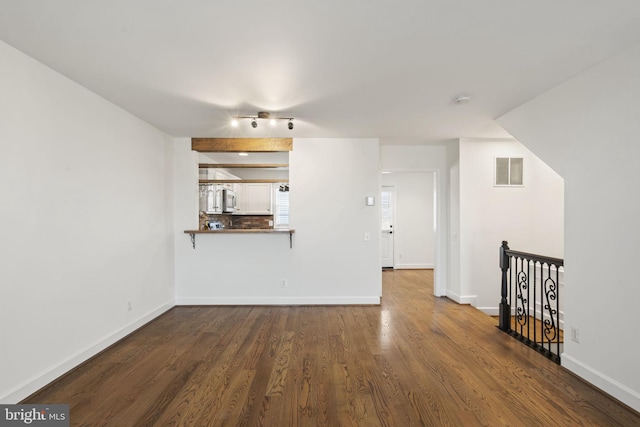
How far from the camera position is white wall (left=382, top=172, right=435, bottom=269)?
7.73 metres

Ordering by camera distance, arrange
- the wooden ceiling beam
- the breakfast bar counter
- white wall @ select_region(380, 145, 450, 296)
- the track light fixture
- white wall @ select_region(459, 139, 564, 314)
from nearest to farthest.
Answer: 1. the track light fixture
2. the breakfast bar counter
3. the wooden ceiling beam
4. white wall @ select_region(459, 139, 564, 314)
5. white wall @ select_region(380, 145, 450, 296)

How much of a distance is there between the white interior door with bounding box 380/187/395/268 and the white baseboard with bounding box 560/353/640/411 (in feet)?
16.7

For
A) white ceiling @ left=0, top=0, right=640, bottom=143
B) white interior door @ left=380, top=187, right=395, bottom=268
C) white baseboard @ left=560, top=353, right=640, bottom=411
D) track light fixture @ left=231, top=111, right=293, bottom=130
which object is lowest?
white baseboard @ left=560, top=353, right=640, bottom=411

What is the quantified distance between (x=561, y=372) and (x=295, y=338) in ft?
8.09

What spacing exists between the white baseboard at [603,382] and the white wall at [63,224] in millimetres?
4289

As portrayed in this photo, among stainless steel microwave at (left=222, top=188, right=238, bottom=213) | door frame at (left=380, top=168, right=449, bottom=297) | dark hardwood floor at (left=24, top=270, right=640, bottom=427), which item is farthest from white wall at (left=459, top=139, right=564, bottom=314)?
stainless steel microwave at (left=222, top=188, right=238, bottom=213)

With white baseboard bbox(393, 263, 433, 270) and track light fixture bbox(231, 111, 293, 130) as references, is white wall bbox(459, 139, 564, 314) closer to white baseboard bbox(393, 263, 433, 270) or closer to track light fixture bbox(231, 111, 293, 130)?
track light fixture bbox(231, 111, 293, 130)

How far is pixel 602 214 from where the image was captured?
2.30 meters

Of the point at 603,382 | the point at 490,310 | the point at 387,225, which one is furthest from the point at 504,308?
the point at 387,225

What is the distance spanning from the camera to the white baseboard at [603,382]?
2.05m

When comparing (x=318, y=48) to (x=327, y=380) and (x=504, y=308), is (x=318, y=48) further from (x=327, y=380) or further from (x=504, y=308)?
(x=504, y=308)

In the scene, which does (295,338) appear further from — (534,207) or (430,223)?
(430,223)

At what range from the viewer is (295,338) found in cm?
328

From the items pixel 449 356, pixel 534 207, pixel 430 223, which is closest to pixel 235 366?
pixel 449 356
